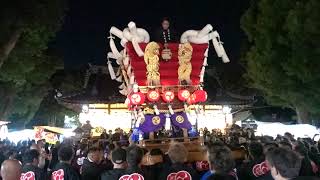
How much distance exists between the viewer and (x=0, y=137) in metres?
21.9

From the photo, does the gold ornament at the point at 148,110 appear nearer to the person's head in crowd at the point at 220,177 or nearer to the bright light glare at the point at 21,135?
the person's head in crowd at the point at 220,177

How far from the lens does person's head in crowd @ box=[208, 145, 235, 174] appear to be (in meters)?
5.47

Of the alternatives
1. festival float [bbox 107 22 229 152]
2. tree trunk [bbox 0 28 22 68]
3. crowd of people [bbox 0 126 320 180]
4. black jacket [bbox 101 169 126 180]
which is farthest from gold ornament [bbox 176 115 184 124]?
tree trunk [bbox 0 28 22 68]

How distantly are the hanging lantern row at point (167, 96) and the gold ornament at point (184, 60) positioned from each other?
62 centimetres

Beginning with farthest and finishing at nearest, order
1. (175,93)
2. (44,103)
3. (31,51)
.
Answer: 1. (44,103)
2. (31,51)
3. (175,93)

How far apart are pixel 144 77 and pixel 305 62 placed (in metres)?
11.0

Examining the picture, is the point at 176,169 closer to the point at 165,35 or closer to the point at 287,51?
the point at 165,35

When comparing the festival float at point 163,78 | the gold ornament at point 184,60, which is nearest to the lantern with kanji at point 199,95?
the festival float at point 163,78

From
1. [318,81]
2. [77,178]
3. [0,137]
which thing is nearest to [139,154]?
[77,178]

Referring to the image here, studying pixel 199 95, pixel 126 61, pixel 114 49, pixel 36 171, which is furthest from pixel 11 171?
pixel 114 49

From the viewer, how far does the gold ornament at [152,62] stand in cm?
1422

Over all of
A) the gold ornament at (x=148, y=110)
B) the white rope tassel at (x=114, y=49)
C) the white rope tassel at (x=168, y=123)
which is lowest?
the white rope tassel at (x=168, y=123)

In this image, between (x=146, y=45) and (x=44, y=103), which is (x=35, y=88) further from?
(x=146, y=45)

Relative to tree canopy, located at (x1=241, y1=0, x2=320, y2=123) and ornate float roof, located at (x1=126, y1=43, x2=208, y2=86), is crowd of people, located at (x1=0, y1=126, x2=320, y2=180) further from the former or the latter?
tree canopy, located at (x1=241, y1=0, x2=320, y2=123)
